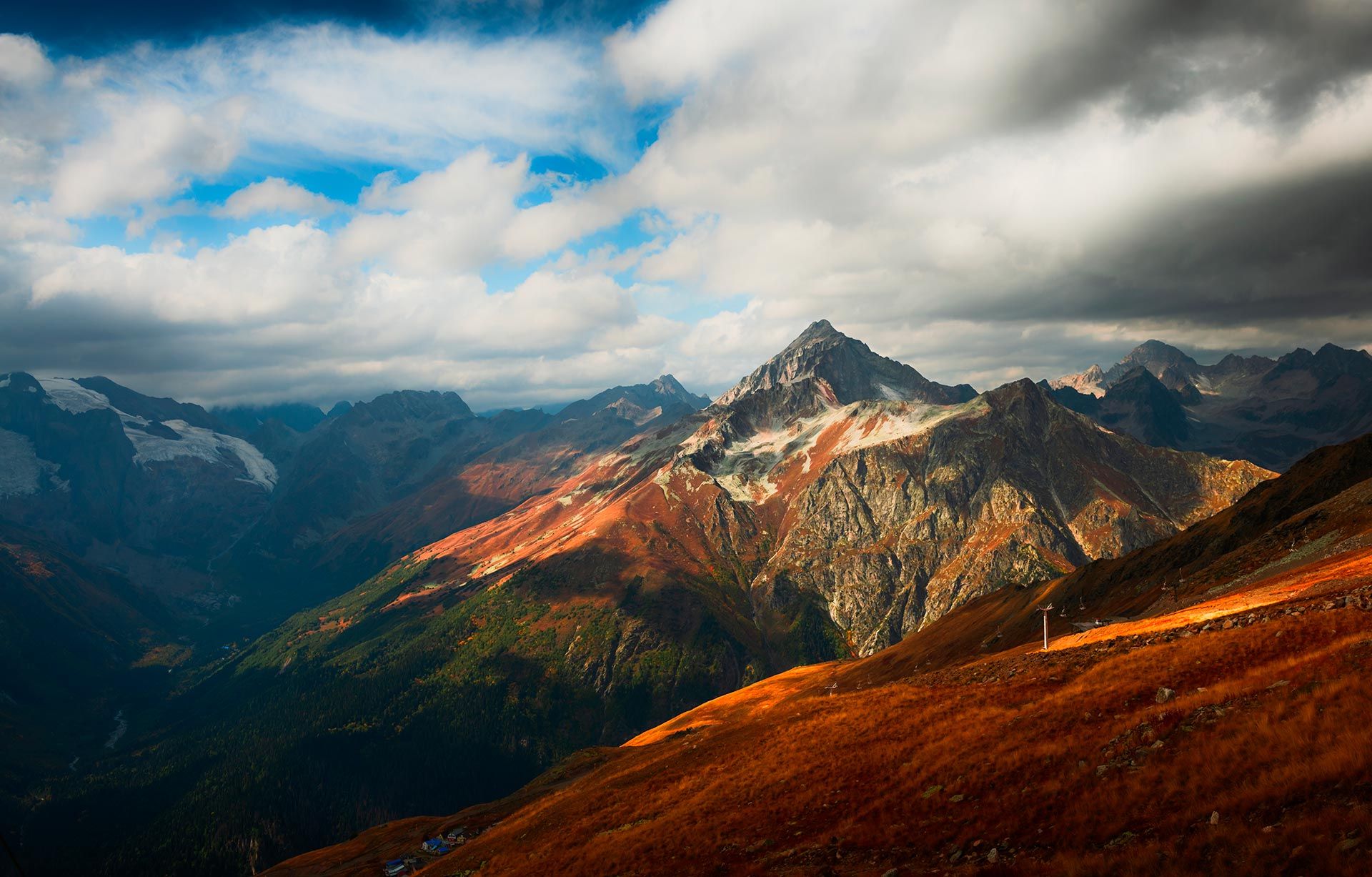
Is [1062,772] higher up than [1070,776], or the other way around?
[1070,776]

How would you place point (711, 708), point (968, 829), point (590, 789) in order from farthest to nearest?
1. point (711, 708)
2. point (590, 789)
3. point (968, 829)

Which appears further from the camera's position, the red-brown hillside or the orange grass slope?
the red-brown hillside

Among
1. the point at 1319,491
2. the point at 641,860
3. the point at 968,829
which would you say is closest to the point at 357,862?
the point at 641,860

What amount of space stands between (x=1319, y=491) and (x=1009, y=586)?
7638 centimetres

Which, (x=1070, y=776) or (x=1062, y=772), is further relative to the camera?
(x=1062, y=772)

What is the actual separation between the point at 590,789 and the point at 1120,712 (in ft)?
206

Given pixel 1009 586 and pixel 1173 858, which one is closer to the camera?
pixel 1173 858

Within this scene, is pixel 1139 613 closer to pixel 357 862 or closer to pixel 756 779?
pixel 756 779

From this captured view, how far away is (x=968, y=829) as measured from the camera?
1062 inches

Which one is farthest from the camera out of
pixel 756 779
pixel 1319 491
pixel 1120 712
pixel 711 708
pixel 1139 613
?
pixel 711 708

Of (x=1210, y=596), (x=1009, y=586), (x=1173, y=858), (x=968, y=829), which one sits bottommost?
(x=1009, y=586)

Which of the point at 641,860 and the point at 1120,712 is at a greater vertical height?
the point at 1120,712

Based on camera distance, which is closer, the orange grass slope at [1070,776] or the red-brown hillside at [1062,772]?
the orange grass slope at [1070,776]

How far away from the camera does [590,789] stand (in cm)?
7681
